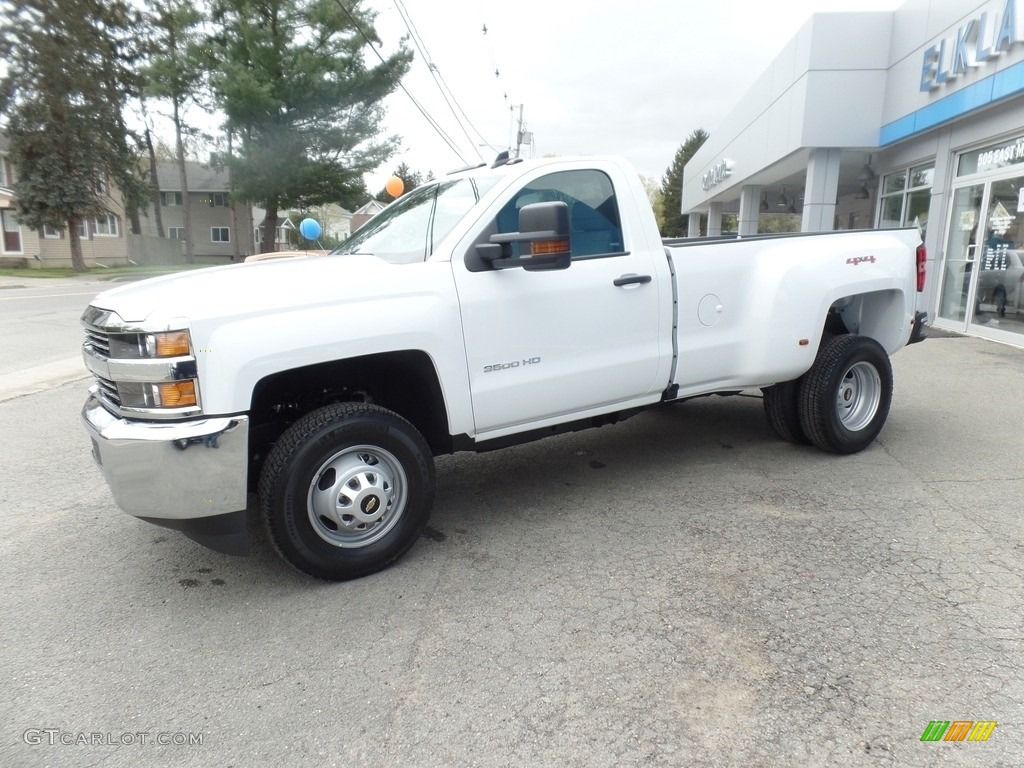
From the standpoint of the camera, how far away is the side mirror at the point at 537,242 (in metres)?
3.30

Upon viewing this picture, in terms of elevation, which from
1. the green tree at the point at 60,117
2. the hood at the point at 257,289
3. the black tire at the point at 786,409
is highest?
the green tree at the point at 60,117

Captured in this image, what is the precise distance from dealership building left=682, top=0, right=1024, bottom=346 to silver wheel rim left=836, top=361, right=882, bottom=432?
6.90 m

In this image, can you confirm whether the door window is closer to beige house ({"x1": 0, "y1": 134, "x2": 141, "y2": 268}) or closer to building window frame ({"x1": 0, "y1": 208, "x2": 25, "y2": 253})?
beige house ({"x1": 0, "y1": 134, "x2": 141, "y2": 268})

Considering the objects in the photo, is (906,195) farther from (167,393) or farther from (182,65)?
(182,65)

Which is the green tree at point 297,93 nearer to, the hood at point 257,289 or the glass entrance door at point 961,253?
the glass entrance door at point 961,253

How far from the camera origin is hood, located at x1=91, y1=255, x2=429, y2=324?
2.95m

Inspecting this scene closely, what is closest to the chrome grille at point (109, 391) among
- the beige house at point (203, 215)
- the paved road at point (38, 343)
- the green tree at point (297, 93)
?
the paved road at point (38, 343)

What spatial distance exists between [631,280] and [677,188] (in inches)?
3041

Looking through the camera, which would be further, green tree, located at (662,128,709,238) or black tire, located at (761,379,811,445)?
green tree, located at (662,128,709,238)

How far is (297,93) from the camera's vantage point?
31.5m

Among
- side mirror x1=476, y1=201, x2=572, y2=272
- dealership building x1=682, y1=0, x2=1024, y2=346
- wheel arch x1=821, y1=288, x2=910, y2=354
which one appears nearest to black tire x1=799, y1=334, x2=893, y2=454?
wheel arch x1=821, y1=288, x2=910, y2=354

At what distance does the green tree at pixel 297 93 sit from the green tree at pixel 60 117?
709cm

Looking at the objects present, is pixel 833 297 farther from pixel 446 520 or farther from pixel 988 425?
pixel 446 520

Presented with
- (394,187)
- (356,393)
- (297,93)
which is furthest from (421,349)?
(297,93)
